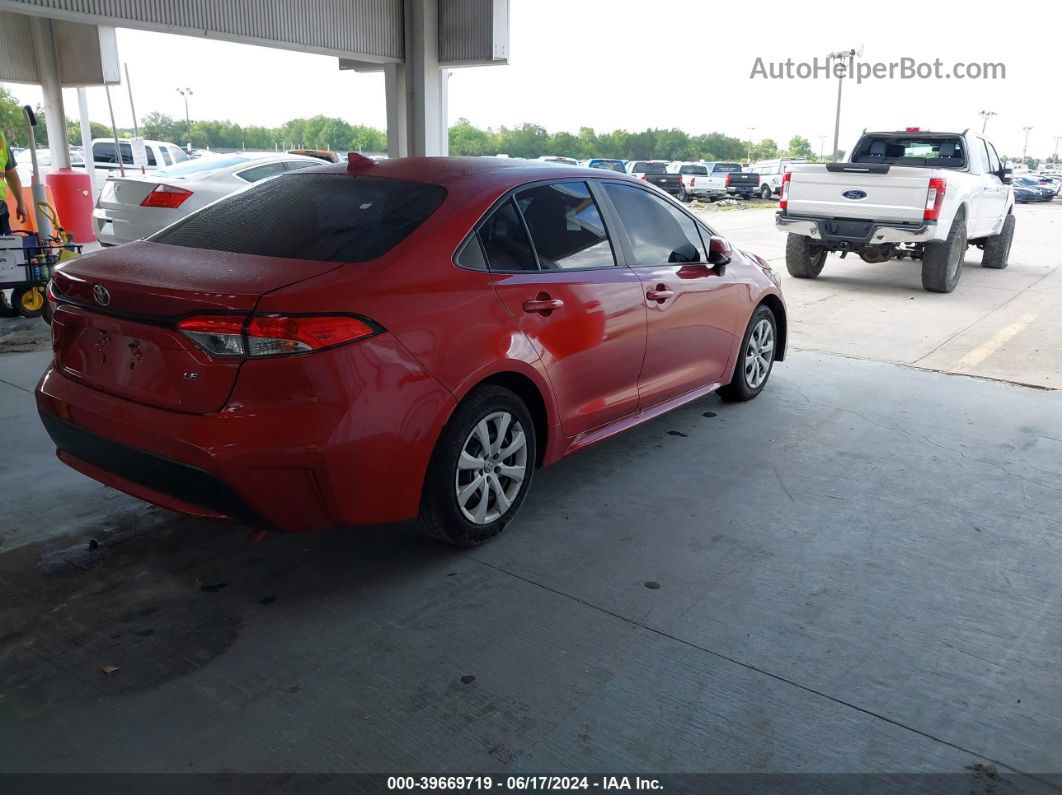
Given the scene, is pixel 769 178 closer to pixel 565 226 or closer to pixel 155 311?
pixel 565 226

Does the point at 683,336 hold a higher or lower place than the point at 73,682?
higher

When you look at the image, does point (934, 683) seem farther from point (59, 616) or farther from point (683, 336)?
point (59, 616)

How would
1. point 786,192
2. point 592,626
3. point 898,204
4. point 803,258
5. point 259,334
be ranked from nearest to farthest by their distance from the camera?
1. point 259,334
2. point 592,626
3. point 898,204
4. point 786,192
5. point 803,258

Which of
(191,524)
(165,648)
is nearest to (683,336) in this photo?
(191,524)

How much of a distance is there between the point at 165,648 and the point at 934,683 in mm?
2526

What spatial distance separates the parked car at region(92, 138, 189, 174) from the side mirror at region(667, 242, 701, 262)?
18104mm

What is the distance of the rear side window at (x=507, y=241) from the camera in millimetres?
3586

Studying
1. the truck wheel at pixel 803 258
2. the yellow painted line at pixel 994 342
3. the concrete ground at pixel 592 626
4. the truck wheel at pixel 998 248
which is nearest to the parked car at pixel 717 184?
the truck wheel at pixel 998 248

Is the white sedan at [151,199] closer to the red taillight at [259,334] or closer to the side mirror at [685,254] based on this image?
the side mirror at [685,254]

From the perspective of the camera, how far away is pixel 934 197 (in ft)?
32.5

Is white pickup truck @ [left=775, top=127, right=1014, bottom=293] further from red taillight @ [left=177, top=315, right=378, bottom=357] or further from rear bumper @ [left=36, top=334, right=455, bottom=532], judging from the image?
red taillight @ [left=177, top=315, right=378, bottom=357]

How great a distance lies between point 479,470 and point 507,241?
3.21 ft

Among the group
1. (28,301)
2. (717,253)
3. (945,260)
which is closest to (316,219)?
(717,253)

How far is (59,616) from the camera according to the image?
3070 mm
